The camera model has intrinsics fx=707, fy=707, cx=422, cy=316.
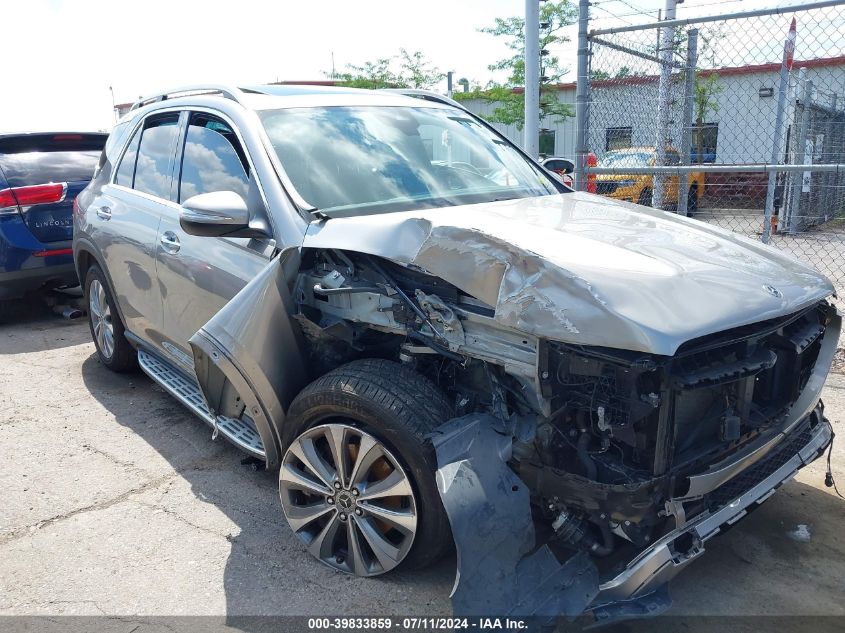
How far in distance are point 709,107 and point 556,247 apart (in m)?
11.2

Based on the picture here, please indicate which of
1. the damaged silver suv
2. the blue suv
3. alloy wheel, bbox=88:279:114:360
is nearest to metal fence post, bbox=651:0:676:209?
the damaged silver suv

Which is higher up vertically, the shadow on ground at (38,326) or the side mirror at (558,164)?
the side mirror at (558,164)

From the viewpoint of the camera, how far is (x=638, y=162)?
25.7 ft

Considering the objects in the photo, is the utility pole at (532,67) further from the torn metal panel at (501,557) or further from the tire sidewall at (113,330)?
the torn metal panel at (501,557)

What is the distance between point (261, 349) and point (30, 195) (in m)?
5.09

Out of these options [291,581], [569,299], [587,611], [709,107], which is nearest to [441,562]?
[291,581]

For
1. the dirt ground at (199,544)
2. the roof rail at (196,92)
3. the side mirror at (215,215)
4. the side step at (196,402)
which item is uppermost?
the roof rail at (196,92)

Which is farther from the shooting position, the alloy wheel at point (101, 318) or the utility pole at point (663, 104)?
the utility pole at point (663, 104)

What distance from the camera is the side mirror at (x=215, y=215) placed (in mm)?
3080

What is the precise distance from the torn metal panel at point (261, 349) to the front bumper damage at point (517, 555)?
891 mm

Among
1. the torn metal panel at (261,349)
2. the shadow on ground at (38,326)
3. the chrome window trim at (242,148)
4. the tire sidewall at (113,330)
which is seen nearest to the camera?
the torn metal panel at (261,349)

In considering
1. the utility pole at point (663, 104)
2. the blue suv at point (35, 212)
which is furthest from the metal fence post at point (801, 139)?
the blue suv at point (35, 212)

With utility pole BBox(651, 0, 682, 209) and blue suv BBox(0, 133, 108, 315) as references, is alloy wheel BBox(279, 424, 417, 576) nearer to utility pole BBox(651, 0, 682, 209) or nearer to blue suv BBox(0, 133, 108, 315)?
utility pole BBox(651, 0, 682, 209)

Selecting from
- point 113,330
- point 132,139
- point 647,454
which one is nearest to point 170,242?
point 132,139
